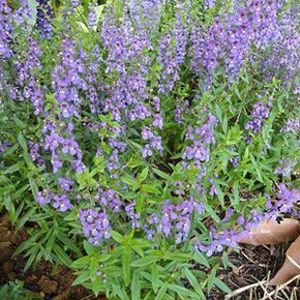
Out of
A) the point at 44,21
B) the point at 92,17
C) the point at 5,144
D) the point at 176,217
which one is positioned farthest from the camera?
the point at 92,17

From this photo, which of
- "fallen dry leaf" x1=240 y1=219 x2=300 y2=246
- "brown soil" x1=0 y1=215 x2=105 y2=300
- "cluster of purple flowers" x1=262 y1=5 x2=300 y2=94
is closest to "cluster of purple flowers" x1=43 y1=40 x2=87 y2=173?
"brown soil" x1=0 y1=215 x2=105 y2=300

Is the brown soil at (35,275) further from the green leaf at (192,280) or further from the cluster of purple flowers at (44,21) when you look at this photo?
the cluster of purple flowers at (44,21)

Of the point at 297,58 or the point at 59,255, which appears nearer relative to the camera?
the point at 59,255

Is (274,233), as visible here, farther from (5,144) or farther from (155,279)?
(5,144)

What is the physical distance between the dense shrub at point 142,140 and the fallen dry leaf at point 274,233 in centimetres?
8

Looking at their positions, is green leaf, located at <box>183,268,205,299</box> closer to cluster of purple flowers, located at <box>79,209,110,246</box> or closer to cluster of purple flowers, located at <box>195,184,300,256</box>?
cluster of purple flowers, located at <box>195,184,300,256</box>

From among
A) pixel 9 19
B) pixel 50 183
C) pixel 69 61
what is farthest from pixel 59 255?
pixel 9 19

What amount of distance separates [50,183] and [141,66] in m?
0.64

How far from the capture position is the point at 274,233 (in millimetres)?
2936

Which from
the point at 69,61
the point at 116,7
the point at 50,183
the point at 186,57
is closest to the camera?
the point at 69,61

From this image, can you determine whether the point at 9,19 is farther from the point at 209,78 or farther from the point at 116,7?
the point at 209,78

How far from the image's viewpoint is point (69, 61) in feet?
7.24

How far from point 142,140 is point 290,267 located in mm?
1025

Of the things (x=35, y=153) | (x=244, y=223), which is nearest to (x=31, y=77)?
(x=35, y=153)
